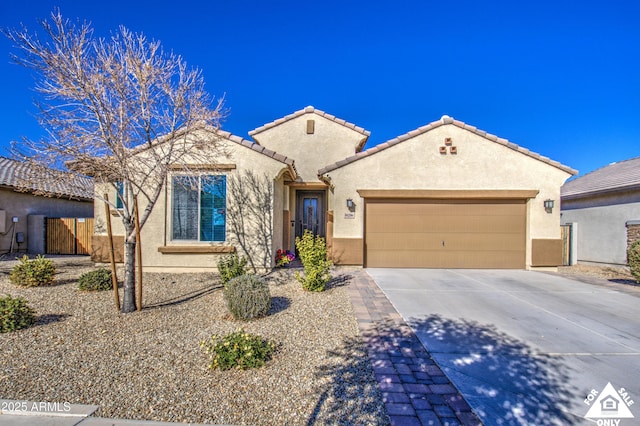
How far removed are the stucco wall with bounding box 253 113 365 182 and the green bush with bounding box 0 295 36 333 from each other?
9458 millimetres

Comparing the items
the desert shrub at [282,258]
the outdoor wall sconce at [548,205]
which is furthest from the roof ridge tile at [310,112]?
the outdoor wall sconce at [548,205]

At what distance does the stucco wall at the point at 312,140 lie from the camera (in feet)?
42.0

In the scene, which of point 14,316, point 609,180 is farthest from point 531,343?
point 609,180

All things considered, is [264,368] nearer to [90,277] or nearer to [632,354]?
[632,354]

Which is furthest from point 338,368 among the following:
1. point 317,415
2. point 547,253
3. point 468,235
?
point 547,253

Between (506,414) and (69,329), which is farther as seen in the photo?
(69,329)

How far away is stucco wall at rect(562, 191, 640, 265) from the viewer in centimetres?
1096

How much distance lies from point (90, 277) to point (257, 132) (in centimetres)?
848

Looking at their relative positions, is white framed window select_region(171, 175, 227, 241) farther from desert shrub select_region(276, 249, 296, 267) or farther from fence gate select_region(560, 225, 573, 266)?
fence gate select_region(560, 225, 573, 266)

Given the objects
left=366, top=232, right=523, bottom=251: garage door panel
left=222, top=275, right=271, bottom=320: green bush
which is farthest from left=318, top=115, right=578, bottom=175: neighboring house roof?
left=222, top=275, right=271, bottom=320: green bush

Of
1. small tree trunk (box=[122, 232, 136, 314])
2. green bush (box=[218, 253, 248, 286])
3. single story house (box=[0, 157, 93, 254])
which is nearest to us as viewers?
small tree trunk (box=[122, 232, 136, 314])

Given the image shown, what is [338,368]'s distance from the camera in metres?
3.52

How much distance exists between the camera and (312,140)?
1294cm

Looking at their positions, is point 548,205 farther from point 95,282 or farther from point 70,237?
point 70,237
